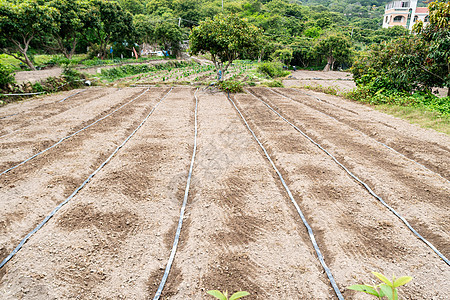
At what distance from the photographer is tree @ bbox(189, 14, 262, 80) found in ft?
45.4

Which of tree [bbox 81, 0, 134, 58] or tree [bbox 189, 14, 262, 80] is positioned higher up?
tree [bbox 81, 0, 134, 58]

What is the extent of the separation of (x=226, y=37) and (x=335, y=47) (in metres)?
27.3

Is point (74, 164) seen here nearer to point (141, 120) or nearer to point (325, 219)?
point (141, 120)

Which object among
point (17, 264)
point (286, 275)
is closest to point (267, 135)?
point (286, 275)

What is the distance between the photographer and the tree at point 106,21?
21.2 meters

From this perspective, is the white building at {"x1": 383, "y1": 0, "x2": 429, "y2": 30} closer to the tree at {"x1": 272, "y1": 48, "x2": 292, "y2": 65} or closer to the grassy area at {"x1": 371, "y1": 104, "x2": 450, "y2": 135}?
the tree at {"x1": 272, "y1": 48, "x2": 292, "y2": 65}

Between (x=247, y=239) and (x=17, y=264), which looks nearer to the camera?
(x=17, y=264)

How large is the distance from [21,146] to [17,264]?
15.9ft

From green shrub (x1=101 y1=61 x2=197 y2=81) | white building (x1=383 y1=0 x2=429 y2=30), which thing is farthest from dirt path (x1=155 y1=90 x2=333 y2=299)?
white building (x1=383 y1=0 x2=429 y2=30)

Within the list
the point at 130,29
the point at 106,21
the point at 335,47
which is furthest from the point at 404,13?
the point at 106,21

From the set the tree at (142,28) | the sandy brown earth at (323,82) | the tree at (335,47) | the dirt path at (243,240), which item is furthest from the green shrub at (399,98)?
the tree at (142,28)

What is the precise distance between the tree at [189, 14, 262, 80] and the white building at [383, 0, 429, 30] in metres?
58.6

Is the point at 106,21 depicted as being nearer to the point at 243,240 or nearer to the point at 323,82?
the point at 323,82

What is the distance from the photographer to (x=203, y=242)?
3863mm
